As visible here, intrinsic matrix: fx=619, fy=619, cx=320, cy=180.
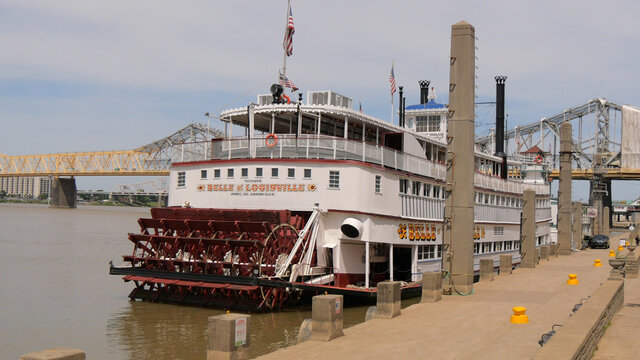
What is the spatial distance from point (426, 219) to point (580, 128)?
110905 mm

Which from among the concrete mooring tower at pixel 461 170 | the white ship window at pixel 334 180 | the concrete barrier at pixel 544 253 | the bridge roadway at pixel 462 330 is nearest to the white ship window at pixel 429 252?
the bridge roadway at pixel 462 330

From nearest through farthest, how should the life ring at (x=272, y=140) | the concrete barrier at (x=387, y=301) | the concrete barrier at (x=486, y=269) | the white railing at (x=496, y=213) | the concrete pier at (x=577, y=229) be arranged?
the concrete barrier at (x=387, y=301) < the life ring at (x=272, y=140) < the concrete barrier at (x=486, y=269) < the white railing at (x=496, y=213) < the concrete pier at (x=577, y=229)

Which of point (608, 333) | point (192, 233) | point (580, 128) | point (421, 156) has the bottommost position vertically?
point (608, 333)

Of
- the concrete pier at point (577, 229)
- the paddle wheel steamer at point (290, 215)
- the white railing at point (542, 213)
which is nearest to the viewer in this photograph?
the paddle wheel steamer at point (290, 215)

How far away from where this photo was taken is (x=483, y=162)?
3136 centimetres

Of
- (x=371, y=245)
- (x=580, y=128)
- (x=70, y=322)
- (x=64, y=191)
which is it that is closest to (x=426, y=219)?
(x=371, y=245)

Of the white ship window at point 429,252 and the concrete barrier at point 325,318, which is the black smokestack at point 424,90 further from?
the concrete barrier at point 325,318

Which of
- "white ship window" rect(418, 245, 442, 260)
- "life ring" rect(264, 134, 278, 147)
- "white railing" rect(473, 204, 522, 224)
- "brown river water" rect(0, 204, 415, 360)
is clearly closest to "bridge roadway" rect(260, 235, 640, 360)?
"brown river water" rect(0, 204, 415, 360)

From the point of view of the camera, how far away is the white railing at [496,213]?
85.0 ft

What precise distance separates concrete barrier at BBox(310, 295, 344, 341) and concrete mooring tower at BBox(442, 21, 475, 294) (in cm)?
619

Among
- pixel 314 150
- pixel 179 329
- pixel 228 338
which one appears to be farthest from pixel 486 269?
pixel 228 338

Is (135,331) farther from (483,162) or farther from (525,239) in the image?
(483,162)

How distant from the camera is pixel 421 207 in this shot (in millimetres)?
21406

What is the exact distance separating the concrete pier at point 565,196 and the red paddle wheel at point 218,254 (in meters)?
21.4
